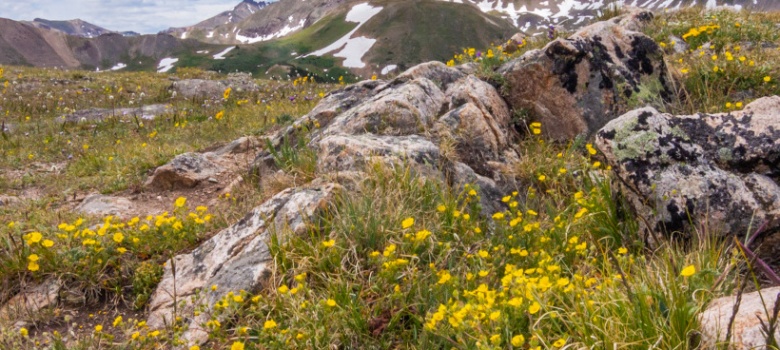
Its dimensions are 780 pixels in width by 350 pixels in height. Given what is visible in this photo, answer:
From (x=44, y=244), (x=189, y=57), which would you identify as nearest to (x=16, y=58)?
(x=189, y=57)

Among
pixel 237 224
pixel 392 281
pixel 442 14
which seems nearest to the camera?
pixel 392 281

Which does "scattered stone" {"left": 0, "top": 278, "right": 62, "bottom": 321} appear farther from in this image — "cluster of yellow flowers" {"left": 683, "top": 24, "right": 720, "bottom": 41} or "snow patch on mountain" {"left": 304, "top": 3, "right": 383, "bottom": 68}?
"snow patch on mountain" {"left": 304, "top": 3, "right": 383, "bottom": 68}

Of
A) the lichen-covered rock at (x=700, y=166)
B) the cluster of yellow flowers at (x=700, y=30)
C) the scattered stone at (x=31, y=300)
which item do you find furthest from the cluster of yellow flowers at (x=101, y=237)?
the cluster of yellow flowers at (x=700, y=30)

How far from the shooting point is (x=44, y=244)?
5168 millimetres

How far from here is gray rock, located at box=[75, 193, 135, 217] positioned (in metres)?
7.22

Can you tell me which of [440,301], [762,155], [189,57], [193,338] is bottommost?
[189,57]

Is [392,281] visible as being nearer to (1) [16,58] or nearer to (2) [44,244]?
(2) [44,244]

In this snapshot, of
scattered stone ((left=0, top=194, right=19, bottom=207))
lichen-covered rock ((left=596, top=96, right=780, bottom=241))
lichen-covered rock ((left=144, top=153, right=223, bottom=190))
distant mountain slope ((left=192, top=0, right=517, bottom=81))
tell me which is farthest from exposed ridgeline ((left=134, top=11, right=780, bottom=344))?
distant mountain slope ((left=192, top=0, right=517, bottom=81))

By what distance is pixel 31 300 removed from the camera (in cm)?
496

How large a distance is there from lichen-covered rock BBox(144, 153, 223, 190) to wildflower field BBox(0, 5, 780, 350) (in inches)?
12.1

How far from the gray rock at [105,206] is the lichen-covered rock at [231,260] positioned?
98.9 inches

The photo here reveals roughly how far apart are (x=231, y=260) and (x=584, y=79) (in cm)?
612

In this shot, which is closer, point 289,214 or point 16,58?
point 289,214

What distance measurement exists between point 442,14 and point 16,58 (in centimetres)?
16450
